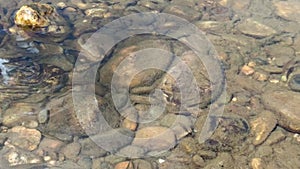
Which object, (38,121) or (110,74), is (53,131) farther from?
(110,74)

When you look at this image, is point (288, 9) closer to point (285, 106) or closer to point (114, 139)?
point (285, 106)

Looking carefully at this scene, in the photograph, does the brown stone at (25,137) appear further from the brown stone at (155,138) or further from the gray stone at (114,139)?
the brown stone at (155,138)

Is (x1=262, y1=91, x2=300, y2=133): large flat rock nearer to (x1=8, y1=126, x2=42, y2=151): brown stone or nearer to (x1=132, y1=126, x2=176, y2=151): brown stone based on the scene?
(x1=132, y1=126, x2=176, y2=151): brown stone

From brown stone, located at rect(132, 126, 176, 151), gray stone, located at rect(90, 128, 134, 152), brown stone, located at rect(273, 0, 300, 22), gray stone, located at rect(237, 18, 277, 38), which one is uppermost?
gray stone, located at rect(90, 128, 134, 152)

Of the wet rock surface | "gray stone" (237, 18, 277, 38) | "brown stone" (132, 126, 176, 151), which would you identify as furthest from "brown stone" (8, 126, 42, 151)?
"gray stone" (237, 18, 277, 38)

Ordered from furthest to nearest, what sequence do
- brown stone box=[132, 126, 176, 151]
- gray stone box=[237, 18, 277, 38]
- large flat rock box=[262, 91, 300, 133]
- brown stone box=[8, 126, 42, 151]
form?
gray stone box=[237, 18, 277, 38]
large flat rock box=[262, 91, 300, 133]
brown stone box=[132, 126, 176, 151]
brown stone box=[8, 126, 42, 151]

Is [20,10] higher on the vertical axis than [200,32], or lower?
higher

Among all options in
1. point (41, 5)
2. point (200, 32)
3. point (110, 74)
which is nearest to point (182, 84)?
point (110, 74)
